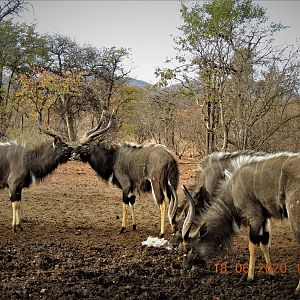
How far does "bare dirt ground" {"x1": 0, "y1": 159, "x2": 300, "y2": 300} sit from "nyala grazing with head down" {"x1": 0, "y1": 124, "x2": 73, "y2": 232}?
0.78 metres

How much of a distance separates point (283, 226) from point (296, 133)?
324cm

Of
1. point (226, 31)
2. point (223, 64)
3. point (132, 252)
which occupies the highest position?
point (226, 31)

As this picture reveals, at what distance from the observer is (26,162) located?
761 cm

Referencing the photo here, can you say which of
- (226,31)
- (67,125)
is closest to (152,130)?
(67,125)

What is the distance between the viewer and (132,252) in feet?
19.5

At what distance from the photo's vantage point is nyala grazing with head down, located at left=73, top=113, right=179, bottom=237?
7.03 m

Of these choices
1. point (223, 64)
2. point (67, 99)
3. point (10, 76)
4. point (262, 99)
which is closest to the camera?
point (262, 99)

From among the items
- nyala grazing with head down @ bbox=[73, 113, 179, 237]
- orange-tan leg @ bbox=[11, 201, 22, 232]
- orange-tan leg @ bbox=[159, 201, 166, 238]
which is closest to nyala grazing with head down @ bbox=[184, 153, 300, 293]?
nyala grazing with head down @ bbox=[73, 113, 179, 237]

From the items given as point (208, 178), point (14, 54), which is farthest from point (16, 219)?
point (14, 54)

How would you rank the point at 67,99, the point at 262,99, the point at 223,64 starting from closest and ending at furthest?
the point at 262,99
the point at 223,64
the point at 67,99

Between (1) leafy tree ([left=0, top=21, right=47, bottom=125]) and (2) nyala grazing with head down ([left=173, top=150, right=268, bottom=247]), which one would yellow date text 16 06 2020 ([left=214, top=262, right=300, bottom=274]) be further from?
(1) leafy tree ([left=0, top=21, right=47, bottom=125])

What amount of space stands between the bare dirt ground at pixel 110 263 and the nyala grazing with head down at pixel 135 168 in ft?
2.10

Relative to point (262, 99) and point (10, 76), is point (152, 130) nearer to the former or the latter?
point (10, 76)

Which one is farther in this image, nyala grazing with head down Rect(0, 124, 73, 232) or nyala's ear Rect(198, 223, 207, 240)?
nyala grazing with head down Rect(0, 124, 73, 232)
